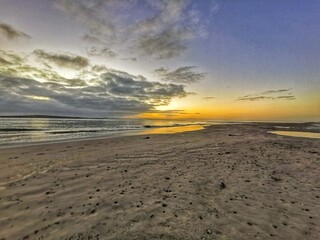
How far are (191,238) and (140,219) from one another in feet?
5.01

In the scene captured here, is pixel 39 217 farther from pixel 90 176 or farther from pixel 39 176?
pixel 39 176

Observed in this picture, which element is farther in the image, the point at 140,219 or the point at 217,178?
the point at 217,178

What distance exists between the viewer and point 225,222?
5.40 metres

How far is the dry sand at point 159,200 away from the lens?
5.06 metres

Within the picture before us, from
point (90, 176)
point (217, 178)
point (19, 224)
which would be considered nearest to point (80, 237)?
point (19, 224)

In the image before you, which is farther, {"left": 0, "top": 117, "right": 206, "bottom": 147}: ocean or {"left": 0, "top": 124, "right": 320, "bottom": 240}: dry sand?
{"left": 0, "top": 117, "right": 206, "bottom": 147}: ocean

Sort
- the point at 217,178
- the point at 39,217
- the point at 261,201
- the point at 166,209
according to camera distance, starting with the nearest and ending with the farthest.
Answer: the point at 39,217 < the point at 166,209 < the point at 261,201 < the point at 217,178

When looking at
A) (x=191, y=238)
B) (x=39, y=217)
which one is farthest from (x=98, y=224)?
(x=191, y=238)

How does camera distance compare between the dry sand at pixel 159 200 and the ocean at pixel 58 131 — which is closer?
the dry sand at pixel 159 200

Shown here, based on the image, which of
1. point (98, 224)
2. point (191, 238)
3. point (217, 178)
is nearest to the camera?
point (191, 238)

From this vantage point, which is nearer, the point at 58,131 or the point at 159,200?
the point at 159,200

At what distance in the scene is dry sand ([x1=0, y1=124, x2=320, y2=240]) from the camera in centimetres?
506

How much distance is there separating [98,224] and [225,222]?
3373 mm

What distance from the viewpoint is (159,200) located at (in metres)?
6.81
